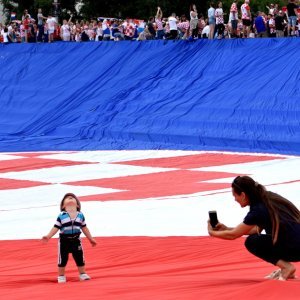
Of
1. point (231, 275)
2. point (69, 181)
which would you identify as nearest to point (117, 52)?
point (69, 181)

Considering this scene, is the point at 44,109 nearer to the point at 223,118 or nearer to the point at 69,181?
the point at 223,118

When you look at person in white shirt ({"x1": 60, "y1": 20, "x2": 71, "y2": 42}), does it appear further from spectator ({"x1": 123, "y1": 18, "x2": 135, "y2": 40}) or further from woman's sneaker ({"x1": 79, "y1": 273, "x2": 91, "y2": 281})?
woman's sneaker ({"x1": 79, "y1": 273, "x2": 91, "y2": 281})

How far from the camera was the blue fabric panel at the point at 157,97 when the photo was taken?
105 feet

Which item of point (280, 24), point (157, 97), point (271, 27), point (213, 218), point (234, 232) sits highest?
point (280, 24)

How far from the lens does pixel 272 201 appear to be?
966 cm

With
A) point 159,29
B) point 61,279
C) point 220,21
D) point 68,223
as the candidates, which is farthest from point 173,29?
point 61,279

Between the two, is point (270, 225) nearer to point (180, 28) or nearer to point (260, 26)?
point (260, 26)

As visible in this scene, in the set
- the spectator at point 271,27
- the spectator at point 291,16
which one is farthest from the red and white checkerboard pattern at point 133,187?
the spectator at point 271,27

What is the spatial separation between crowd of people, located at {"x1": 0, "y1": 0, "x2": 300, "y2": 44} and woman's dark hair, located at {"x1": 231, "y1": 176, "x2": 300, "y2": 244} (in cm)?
2440

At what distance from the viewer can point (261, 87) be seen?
32969 mm

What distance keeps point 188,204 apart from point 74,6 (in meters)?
58.5

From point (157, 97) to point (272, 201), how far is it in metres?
26.6

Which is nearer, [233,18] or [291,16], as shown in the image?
[291,16]

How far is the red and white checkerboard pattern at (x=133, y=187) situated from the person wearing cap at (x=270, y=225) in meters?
5.93
